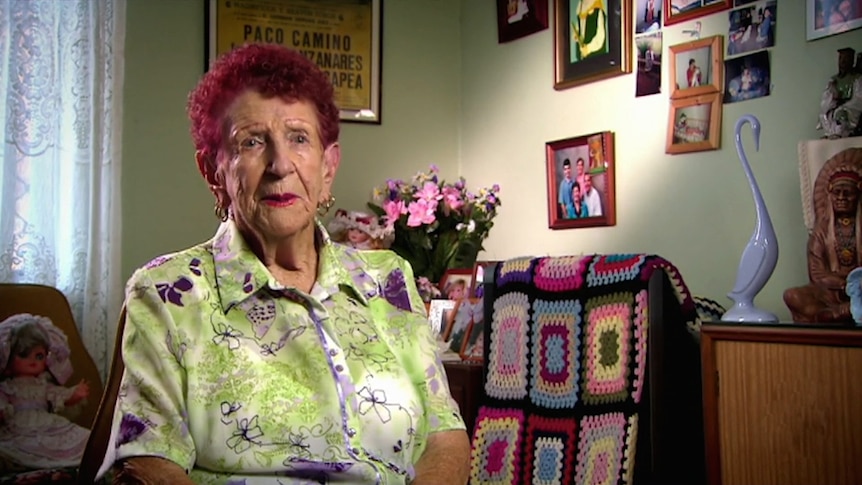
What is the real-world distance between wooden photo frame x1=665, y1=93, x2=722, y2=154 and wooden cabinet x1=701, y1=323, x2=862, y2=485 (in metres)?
0.82

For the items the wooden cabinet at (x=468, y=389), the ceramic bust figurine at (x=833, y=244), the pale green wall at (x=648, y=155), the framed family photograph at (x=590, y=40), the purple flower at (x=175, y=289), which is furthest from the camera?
the framed family photograph at (x=590, y=40)

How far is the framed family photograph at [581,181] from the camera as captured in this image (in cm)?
299

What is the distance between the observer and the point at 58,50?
2.99 meters

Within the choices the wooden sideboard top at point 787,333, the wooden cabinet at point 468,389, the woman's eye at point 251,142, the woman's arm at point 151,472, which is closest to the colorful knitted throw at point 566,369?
the wooden cabinet at point 468,389

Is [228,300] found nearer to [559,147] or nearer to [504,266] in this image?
[504,266]

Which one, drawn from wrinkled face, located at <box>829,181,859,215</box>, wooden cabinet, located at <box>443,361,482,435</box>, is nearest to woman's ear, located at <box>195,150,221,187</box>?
wooden cabinet, located at <box>443,361,482,435</box>

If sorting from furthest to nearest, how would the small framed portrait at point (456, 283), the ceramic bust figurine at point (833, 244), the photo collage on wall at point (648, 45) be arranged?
the small framed portrait at point (456, 283) → the photo collage on wall at point (648, 45) → the ceramic bust figurine at point (833, 244)

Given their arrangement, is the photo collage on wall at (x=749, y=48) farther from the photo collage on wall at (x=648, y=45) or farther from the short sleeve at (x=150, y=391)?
the short sleeve at (x=150, y=391)

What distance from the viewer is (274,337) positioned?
4.74 ft

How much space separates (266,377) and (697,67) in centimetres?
176

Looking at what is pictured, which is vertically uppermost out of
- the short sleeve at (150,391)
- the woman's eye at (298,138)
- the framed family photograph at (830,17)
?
the framed family photograph at (830,17)

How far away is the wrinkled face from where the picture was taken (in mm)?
2115

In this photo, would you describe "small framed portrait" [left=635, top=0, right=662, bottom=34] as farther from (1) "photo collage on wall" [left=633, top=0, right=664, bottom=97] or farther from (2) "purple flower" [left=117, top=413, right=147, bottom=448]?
(2) "purple flower" [left=117, top=413, right=147, bottom=448]

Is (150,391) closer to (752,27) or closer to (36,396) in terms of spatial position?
(36,396)
